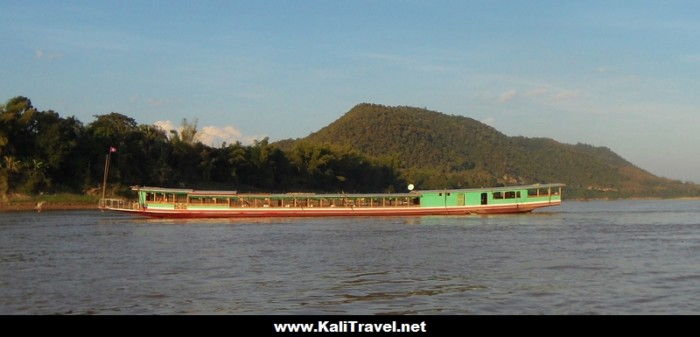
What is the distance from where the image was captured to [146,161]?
100 metres

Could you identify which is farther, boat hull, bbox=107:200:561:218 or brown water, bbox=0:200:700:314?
boat hull, bbox=107:200:561:218

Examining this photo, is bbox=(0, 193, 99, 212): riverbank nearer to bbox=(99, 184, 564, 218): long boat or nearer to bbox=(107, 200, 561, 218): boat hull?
bbox=(99, 184, 564, 218): long boat

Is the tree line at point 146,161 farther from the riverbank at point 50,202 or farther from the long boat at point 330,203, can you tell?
the long boat at point 330,203

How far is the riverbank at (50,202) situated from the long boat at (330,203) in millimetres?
19961

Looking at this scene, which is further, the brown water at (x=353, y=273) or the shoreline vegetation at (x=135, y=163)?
the shoreline vegetation at (x=135, y=163)

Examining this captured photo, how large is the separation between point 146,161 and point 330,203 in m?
42.8

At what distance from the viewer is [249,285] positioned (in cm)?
2125

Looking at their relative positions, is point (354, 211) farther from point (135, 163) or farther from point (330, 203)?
point (135, 163)

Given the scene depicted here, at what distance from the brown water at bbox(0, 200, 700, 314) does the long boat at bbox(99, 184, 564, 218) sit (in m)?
20.4

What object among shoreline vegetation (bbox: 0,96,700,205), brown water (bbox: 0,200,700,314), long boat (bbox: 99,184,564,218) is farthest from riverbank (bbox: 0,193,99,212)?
brown water (bbox: 0,200,700,314)

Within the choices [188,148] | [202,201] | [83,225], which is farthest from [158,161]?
[83,225]

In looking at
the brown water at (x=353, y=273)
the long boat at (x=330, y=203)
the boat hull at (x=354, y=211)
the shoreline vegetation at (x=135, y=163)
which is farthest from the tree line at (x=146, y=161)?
the brown water at (x=353, y=273)

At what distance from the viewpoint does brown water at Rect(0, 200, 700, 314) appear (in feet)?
58.3

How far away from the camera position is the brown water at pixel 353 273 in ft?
58.3
